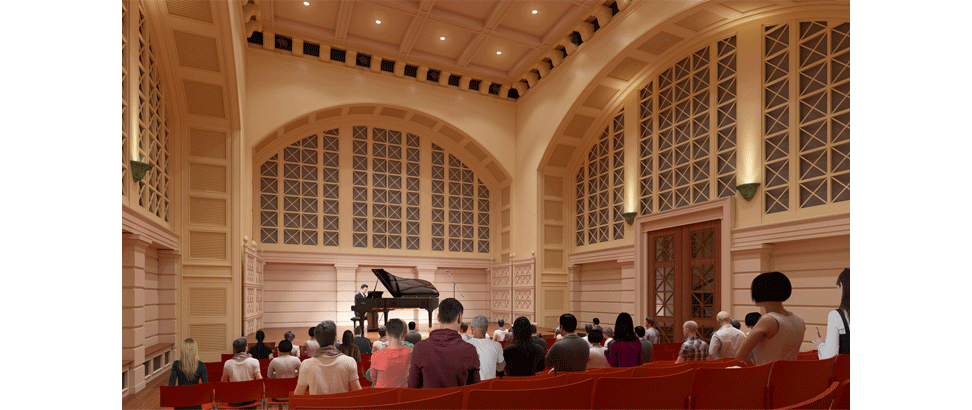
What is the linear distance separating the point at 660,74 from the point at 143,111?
11147 millimetres

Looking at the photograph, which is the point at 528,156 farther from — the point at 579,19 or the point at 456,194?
the point at 579,19

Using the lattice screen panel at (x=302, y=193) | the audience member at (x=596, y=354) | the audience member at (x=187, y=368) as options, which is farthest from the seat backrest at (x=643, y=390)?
the lattice screen panel at (x=302, y=193)

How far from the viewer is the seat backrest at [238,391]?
4.73m

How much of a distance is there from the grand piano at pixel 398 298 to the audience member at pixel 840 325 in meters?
9.67

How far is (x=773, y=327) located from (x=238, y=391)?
4.47 meters

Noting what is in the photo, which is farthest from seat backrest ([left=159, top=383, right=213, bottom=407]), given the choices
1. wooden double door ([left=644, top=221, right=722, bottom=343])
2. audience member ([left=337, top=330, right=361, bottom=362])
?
wooden double door ([left=644, top=221, right=722, bottom=343])

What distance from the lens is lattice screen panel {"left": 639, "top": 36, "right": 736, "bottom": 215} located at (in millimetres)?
11266

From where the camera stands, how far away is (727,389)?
11.0 ft

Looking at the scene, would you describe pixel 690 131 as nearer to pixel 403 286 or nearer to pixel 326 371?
pixel 403 286

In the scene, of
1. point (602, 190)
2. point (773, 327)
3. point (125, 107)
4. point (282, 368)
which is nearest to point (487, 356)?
point (773, 327)

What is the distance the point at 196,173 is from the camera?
11.0 metres

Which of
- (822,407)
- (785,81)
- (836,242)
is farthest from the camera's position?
(785,81)

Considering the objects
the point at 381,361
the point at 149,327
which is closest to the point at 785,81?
the point at 381,361

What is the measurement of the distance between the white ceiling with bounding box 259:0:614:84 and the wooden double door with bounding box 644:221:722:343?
5.95 m
